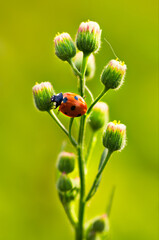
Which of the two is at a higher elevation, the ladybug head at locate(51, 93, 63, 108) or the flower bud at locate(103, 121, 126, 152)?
the ladybug head at locate(51, 93, 63, 108)

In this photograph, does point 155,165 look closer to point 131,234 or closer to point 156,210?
point 156,210

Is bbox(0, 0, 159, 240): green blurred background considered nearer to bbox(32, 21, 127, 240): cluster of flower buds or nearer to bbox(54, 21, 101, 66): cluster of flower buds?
bbox(32, 21, 127, 240): cluster of flower buds

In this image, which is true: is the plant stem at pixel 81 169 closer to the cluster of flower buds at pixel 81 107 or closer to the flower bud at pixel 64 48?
the cluster of flower buds at pixel 81 107

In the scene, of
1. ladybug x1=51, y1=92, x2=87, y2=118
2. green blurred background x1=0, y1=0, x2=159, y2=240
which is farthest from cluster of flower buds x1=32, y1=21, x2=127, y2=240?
green blurred background x1=0, y1=0, x2=159, y2=240

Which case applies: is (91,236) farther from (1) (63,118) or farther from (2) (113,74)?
(1) (63,118)

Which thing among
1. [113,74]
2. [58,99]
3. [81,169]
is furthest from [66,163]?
[113,74]

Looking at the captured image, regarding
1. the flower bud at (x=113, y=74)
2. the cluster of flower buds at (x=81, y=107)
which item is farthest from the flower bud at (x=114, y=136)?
the flower bud at (x=113, y=74)

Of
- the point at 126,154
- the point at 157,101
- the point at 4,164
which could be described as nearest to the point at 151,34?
the point at 157,101
